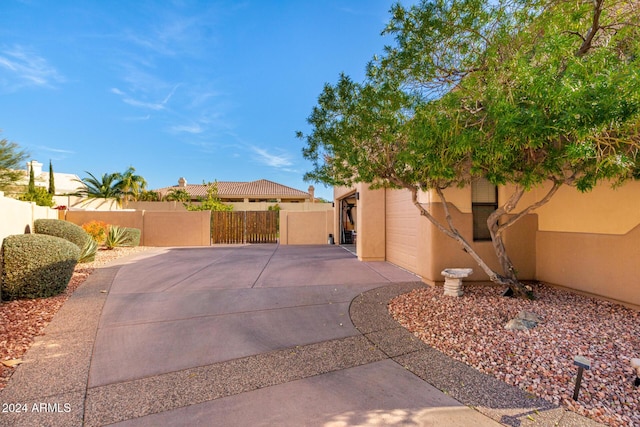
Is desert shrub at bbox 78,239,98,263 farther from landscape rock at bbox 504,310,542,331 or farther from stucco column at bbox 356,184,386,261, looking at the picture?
landscape rock at bbox 504,310,542,331

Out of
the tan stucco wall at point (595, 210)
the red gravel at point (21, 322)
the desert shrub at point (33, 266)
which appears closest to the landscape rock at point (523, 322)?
the tan stucco wall at point (595, 210)

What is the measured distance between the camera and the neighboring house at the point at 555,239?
198 inches

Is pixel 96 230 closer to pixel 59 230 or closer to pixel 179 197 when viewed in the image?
pixel 59 230

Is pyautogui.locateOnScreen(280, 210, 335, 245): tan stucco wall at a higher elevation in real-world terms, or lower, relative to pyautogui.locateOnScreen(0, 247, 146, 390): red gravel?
higher

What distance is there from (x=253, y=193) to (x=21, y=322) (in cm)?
3026

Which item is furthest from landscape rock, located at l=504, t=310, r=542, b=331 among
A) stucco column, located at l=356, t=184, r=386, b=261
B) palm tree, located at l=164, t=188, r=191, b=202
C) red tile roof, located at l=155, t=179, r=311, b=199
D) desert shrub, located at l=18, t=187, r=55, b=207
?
palm tree, located at l=164, t=188, r=191, b=202

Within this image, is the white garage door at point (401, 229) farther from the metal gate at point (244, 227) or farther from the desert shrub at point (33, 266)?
the metal gate at point (244, 227)

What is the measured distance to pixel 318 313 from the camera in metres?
4.86

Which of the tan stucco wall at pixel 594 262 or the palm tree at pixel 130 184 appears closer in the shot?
the tan stucco wall at pixel 594 262

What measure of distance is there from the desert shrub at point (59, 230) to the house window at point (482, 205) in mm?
10862

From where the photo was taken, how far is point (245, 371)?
3.04m

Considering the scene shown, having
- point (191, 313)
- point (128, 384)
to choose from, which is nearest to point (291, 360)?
point (128, 384)

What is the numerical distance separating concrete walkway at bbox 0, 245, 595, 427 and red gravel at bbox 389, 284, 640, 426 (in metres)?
0.27

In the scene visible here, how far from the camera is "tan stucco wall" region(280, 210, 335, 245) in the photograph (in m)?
17.1
